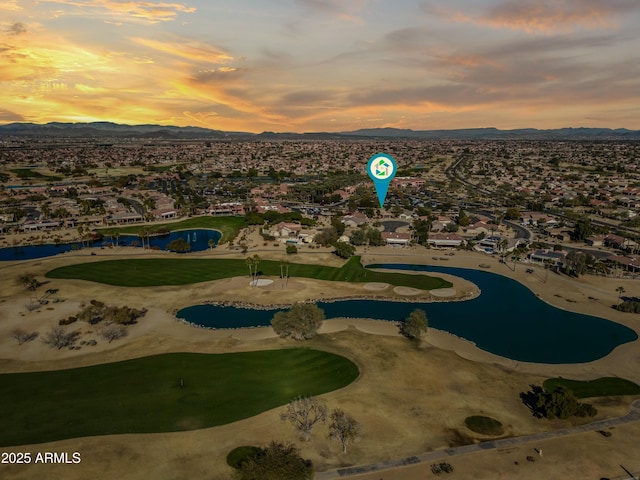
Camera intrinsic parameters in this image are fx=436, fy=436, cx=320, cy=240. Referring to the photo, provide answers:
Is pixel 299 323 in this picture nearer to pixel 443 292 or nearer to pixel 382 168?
pixel 382 168

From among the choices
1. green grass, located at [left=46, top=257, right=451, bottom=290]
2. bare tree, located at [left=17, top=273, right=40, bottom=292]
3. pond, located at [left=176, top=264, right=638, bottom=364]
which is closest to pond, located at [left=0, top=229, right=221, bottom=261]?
green grass, located at [left=46, top=257, right=451, bottom=290]

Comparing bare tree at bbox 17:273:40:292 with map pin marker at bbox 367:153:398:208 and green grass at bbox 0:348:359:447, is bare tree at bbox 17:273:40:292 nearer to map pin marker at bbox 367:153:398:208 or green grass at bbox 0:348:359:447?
green grass at bbox 0:348:359:447

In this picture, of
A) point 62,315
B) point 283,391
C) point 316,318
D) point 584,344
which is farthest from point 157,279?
point 584,344

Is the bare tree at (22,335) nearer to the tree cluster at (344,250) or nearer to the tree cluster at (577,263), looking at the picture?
the tree cluster at (344,250)

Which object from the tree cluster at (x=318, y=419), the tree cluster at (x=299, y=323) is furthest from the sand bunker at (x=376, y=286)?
the tree cluster at (x=318, y=419)

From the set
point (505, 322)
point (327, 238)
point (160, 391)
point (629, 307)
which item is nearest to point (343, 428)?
point (160, 391)
